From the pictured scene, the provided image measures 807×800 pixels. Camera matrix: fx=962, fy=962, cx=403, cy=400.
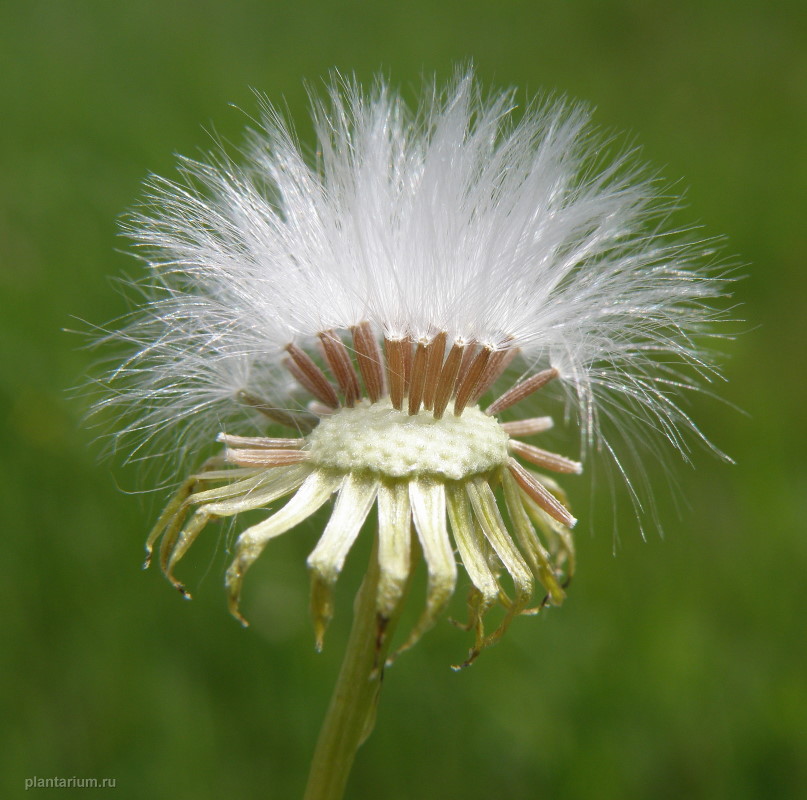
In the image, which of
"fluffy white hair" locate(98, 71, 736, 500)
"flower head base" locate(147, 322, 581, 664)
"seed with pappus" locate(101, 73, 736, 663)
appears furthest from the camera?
"fluffy white hair" locate(98, 71, 736, 500)

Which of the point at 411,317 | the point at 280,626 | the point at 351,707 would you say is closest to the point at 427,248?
the point at 411,317

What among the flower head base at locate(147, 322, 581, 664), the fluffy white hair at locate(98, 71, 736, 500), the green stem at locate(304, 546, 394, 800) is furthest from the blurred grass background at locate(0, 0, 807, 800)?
the green stem at locate(304, 546, 394, 800)

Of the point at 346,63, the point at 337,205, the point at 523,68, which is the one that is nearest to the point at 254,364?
the point at 337,205

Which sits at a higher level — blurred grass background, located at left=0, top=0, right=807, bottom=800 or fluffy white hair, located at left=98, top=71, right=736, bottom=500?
fluffy white hair, located at left=98, top=71, right=736, bottom=500

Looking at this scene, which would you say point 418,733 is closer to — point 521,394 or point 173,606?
point 173,606

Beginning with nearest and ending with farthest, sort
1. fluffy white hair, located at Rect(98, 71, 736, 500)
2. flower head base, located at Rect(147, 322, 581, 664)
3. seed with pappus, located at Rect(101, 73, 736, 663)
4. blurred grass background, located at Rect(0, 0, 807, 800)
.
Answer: flower head base, located at Rect(147, 322, 581, 664)
seed with pappus, located at Rect(101, 73, 736, 663)
fluffy white hair, located at Rect(98, 71, 736, 500)
blurred grass background, located at Rect(0, 0, 807, 800)

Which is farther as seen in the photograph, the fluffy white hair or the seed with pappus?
the fluffy white hair

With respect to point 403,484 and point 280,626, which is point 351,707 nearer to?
point 403,484

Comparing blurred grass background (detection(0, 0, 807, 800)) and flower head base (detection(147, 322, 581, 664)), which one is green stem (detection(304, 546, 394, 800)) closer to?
flower head base (detection(147, 322, 581, 664))
